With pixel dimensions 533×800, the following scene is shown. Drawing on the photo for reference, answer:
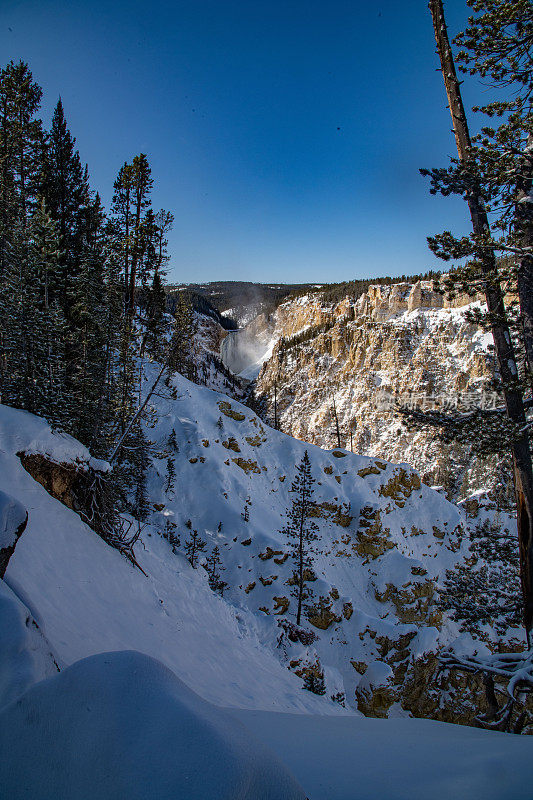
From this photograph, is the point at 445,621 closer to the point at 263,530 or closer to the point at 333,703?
the point at 263,530

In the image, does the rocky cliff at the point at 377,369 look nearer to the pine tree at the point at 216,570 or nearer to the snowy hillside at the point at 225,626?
the snowy hillside at the point at 225,626

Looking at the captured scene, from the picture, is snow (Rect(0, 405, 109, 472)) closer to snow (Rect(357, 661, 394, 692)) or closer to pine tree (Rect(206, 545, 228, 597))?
pine tree (Rect(206, 545, 228, 597))

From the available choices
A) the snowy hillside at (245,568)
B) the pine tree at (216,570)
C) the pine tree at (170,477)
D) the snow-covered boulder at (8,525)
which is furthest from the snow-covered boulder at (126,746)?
the pine tree at (170,477)

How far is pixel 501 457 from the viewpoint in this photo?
6.44m

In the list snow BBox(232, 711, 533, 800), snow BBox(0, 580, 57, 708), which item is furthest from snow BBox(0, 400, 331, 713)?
snow BBox(232, 711, 533, 800)

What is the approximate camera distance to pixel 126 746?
167 centimetres

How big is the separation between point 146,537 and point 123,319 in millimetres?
8728

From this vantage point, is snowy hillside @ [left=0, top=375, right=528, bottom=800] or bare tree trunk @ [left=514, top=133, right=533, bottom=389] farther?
bare tree trunk @ [left=514, top=133, right=533, bottom=389]

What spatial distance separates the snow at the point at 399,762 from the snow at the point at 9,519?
3.11 meters

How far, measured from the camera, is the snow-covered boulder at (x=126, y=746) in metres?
1.53

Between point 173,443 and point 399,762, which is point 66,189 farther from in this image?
point 399,762

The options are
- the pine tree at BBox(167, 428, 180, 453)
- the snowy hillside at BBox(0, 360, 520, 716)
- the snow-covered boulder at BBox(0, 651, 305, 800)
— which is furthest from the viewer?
the pine tree at BBox(167, 428, 180, 453)

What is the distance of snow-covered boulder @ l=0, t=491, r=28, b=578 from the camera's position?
351cm

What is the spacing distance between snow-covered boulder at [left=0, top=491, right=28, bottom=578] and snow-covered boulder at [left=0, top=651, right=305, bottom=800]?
6.17ft
